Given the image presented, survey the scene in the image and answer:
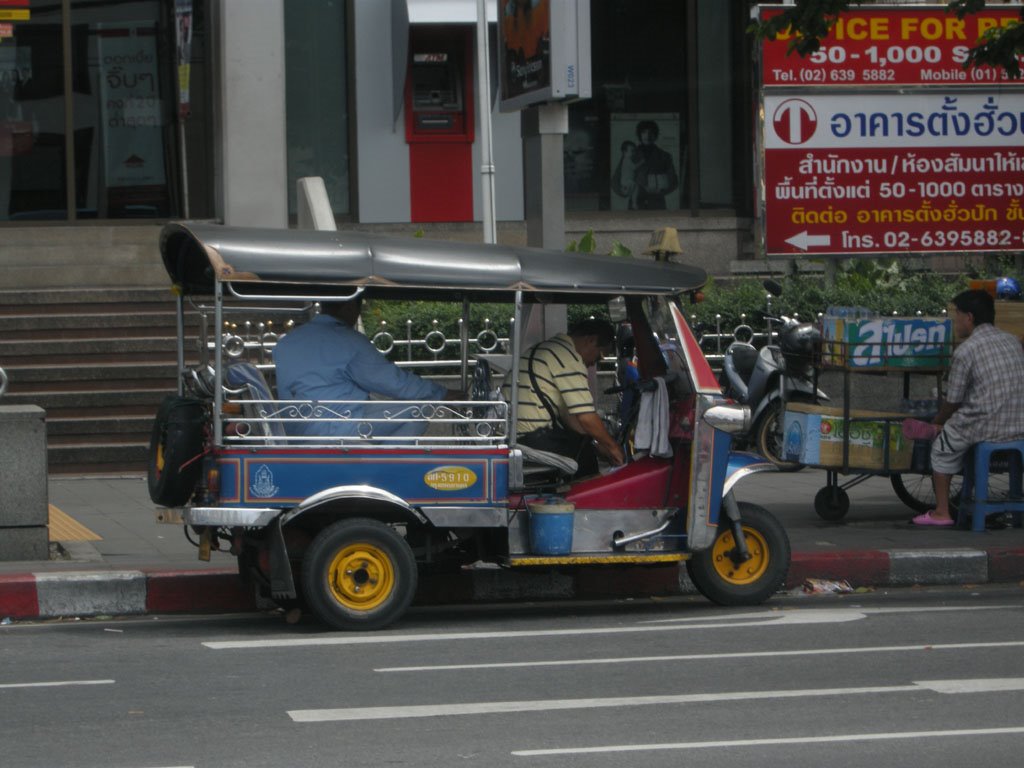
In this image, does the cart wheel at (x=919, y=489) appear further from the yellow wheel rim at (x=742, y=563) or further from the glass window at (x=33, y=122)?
the glass window at (x=33, y=122)

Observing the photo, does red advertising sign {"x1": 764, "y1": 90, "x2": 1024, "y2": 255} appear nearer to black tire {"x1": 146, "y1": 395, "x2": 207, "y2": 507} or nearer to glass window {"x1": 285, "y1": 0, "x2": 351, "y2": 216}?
glass window {"x1": 285, "y1": 0, "x2": 351, "y2": 216}

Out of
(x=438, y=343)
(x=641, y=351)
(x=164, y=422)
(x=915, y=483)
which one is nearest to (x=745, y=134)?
(x=438, y=343)

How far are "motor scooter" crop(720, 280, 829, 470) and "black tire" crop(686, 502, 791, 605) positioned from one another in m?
4.20

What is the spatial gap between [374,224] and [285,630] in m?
9.93

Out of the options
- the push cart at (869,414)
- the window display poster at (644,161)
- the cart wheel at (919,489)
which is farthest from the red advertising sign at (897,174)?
the window display poster at (644,161)

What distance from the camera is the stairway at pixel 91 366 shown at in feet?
45.8

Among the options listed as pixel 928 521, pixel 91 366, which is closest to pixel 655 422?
pixel 928 521

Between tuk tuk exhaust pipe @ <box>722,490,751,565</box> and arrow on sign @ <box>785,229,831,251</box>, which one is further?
arrow on sign @ <box>785,229,831,251</box>

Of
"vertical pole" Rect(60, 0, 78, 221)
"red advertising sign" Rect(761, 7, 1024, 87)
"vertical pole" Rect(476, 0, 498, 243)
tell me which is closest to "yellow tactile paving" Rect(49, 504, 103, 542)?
"vertical pole" Rect(476, 0, 498, 243)

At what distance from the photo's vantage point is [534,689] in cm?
699

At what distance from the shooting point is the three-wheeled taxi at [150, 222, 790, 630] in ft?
27.1

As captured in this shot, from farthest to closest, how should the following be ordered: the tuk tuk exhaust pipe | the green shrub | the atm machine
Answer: the atm machine, the green shrub, the tuk tuk exhaust pipe

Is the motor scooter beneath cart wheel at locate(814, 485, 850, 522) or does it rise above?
above

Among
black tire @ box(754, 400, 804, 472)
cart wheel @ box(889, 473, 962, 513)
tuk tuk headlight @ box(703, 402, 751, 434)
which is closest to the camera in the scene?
tuk tuk headlight @ box(703, 402, 751, 434)
